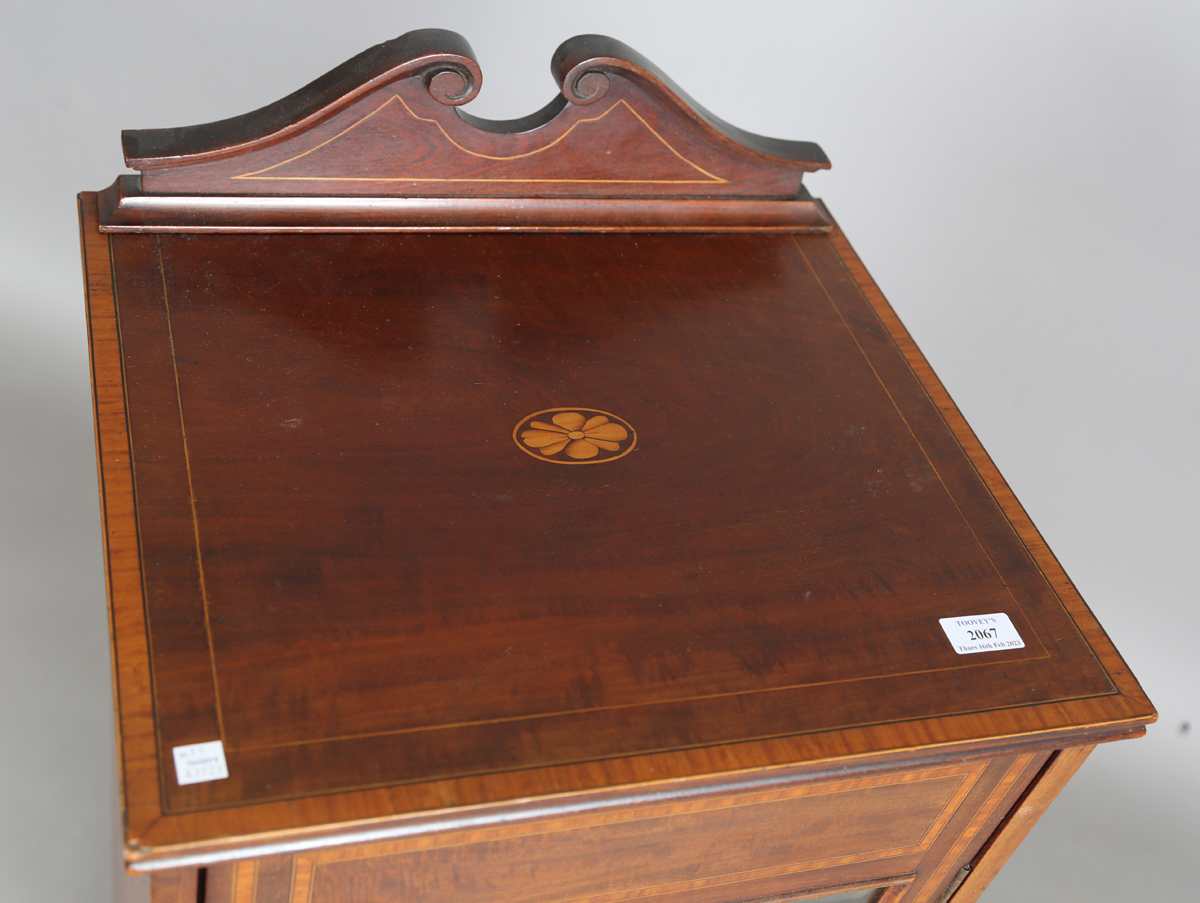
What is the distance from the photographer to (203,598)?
4.03 ft

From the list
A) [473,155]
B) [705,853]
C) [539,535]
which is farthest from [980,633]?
[473,155]

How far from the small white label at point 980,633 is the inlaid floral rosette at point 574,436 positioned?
1.33ft

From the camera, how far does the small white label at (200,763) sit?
3.58ft

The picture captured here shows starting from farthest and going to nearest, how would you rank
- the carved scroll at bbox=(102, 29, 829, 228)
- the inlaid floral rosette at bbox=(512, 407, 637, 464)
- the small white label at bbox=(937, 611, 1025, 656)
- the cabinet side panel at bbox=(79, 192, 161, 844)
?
the carved scroll at bbox=(102, 29, 829, 228) → the inlaid floral rosette at bbox=(512, 407, 637, 464) → the small white label at bbox=(937, 611, 1025, 656) → the cabinet side panel at bbox=(79, 192, 161, 844)

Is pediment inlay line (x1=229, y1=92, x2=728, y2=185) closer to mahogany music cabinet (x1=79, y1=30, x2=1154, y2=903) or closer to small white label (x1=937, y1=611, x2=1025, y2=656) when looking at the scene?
mahogany music cabinet (x1=79, y1=30, x2=1154, y2=903)

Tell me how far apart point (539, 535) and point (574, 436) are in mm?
181

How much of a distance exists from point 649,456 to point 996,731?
0.48m

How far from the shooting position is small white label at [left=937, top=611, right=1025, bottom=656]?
138 centimetres

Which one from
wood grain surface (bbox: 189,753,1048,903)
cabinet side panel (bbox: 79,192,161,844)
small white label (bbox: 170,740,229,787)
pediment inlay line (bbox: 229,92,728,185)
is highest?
pediment inlay line (bbox: 229,92,728,185)

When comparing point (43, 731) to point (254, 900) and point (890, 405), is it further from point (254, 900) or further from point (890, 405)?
point (890, 405)

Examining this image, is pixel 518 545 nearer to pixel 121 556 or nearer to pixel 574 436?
pixel 574 436

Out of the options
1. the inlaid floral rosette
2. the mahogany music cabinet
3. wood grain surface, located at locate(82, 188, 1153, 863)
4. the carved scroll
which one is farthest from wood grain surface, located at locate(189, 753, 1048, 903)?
the carved scroll

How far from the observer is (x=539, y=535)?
1.38m

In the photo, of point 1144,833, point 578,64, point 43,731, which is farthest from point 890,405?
point 43,731
